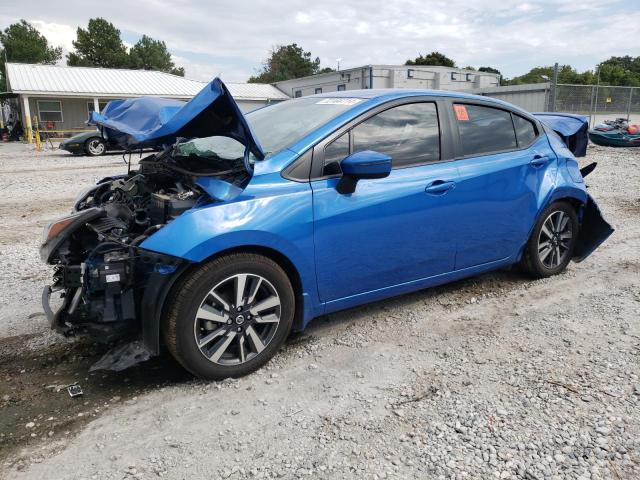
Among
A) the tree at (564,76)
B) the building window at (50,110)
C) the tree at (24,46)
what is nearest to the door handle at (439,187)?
the building window at (50,110)

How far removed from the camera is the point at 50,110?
3097 centimetres

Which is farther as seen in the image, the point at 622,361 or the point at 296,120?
the point at 296,120

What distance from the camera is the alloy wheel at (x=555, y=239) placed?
467 cm

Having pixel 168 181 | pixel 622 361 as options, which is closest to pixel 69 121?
pixel 168 181

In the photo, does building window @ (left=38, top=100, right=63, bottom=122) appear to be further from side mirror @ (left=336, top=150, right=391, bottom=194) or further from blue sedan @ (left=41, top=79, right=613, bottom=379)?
side mirror @ (left=336, top=150, right=391, bottom=194)

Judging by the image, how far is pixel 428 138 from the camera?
3.83 meters

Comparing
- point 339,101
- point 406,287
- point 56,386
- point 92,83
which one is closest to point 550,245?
point 406,287

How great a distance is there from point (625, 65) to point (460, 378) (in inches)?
3566

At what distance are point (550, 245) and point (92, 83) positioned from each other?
33198 mm

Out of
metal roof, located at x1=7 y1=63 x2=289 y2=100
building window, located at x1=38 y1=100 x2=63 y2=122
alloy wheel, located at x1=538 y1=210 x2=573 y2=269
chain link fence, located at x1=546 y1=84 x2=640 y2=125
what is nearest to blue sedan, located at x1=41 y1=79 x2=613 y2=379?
alloy wheel, located at x1=538 y1=210 x2=573 y2=269

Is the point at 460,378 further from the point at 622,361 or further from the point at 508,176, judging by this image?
the point at 508,176

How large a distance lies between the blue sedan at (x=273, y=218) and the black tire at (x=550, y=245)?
29cm

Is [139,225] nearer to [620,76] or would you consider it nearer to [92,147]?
[92,147]

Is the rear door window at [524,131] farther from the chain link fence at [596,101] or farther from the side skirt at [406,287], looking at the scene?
the chain link fence at [596,101]
